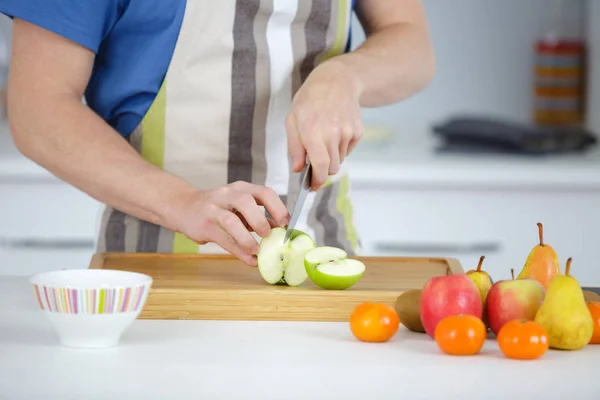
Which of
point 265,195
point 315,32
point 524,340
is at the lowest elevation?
point 524,340

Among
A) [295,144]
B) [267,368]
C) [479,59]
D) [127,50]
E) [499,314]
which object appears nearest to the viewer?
[267,368]

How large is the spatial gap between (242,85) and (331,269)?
1.28 ft

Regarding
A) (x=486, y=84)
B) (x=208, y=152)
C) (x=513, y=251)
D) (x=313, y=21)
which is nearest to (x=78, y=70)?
(x=208, y=152)

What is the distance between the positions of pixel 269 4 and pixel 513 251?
1087mm

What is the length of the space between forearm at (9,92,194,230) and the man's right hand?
0.03m

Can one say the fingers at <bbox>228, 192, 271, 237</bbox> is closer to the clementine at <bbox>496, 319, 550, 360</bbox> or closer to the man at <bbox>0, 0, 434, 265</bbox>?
the man at <bbox>0, 0, 434, 265</bbox>

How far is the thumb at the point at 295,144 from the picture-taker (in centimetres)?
113

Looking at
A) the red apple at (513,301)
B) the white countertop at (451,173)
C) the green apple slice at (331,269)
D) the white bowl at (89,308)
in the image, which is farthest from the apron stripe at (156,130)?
the white countertop at (451,173)

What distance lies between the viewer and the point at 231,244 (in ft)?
3.62

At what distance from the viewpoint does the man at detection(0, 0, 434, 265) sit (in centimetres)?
113

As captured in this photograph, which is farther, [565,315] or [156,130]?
[156,130]

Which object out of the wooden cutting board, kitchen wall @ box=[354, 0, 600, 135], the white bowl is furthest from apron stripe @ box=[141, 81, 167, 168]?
kitchen wall @ box=[354, 0, 600, 135]

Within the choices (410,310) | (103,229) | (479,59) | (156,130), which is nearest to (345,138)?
(410,310)

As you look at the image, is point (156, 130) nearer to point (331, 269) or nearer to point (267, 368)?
point (331, 269)
